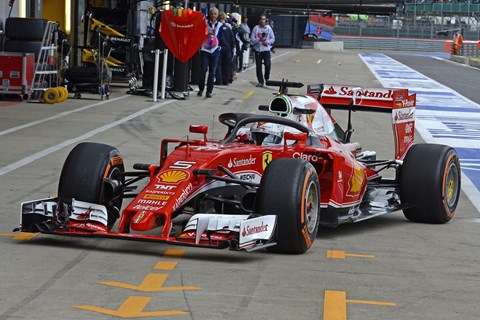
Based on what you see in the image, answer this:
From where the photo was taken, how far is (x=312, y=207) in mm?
8336

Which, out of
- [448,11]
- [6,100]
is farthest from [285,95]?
[448,11]

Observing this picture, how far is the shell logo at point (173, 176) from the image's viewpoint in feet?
26.7

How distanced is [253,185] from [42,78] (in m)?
14.9

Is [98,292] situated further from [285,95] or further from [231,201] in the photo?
[285,95]

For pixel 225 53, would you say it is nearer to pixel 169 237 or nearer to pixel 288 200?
pixel 288 200

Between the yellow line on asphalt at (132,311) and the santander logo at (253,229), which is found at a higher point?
the santander logo at (253,229)

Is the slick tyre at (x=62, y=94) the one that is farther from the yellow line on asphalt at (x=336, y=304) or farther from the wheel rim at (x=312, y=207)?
the yellow line on asphalt at (x=336, y=304)

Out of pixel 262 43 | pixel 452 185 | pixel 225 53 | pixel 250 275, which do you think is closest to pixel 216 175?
pixel 250 275

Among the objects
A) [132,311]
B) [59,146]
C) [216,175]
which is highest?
[216,175]

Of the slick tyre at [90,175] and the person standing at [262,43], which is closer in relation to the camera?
the slick tyre at [90,175]

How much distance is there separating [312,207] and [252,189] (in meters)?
0.51

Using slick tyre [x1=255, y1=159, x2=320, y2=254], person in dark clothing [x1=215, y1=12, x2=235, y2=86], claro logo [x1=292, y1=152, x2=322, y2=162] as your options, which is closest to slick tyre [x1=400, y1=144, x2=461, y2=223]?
claro logo [x1=292, y1=152, x2=322, y2=162]

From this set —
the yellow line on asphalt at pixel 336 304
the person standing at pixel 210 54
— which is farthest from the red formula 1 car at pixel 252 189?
the person standing at pixel 210 54

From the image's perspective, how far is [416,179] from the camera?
378 inches
